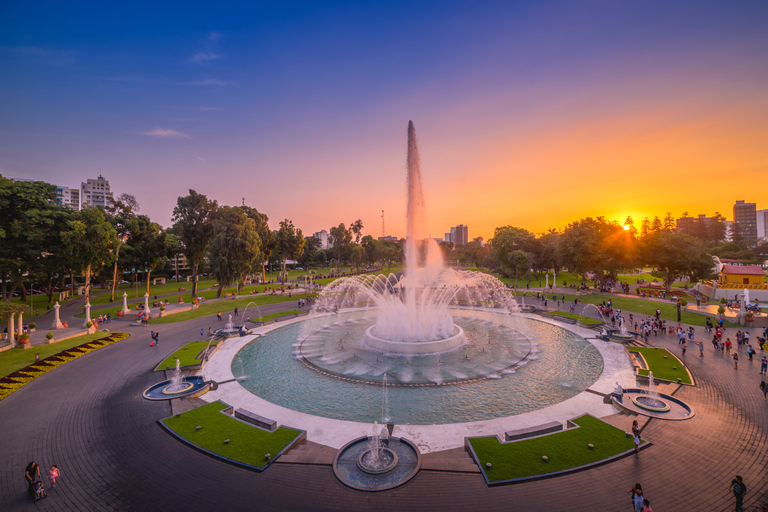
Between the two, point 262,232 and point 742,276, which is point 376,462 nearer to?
point 262,232

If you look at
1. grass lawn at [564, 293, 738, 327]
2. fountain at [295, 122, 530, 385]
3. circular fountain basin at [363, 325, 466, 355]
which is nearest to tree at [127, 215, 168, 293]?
fountain at [295, 122, 530, 385]

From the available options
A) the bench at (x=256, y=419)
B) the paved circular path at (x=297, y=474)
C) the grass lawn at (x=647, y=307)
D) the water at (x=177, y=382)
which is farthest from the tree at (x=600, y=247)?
the water at (x=177, y=382)

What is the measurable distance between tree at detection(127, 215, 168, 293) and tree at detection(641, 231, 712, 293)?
91502 millimetres

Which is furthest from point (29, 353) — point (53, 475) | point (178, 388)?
point (53, 475)

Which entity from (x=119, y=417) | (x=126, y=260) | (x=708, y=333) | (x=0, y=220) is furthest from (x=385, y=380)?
(x=126, y=260)

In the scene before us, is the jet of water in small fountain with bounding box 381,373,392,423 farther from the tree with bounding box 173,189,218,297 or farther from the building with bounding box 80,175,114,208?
the building with bounding box 80,175,114,208

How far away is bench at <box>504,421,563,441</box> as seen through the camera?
48.1 ft

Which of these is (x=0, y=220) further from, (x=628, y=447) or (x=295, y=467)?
(x=628, y=447)

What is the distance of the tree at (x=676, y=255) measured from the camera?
180 feet

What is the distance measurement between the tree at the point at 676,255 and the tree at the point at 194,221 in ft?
273

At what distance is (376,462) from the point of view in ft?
43.4

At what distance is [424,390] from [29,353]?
1408 inches

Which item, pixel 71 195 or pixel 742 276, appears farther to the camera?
pixel 71 195

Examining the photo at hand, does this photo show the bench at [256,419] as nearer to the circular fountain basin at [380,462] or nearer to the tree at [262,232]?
the circular fountain basin at [380,462]
